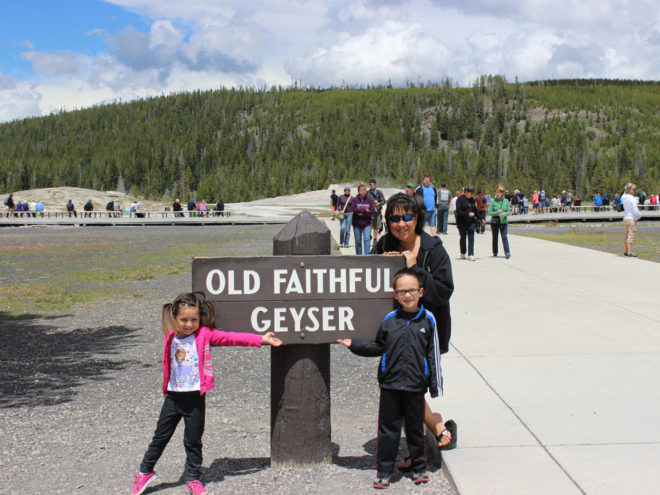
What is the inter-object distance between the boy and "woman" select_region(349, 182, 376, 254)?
9.98m

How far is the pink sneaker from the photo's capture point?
333cm

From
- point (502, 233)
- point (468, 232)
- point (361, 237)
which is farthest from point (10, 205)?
point (502, 233)

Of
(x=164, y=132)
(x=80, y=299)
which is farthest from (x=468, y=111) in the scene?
(x=80, y=299)

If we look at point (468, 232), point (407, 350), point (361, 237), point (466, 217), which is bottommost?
point (407, 350)

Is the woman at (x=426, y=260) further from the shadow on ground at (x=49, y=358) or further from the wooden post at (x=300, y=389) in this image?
the shadow on ground at (x=49, y=358)

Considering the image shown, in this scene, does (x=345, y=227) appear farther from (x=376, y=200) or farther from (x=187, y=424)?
(x=187, y=424)

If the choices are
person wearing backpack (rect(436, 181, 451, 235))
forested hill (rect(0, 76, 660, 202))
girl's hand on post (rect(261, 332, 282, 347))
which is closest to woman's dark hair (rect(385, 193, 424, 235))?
girl's hand on post (rect(261, 332, 282, 347))

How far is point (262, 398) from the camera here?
5.14 m

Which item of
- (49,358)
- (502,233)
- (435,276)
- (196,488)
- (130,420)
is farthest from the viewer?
(502,233)

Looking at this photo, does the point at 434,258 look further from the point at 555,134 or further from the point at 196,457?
the point at 555,134

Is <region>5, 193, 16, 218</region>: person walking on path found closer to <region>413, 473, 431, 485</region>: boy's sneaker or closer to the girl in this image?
the girl

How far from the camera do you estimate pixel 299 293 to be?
11.4ft

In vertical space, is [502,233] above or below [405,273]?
below

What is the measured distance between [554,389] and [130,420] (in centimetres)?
287
